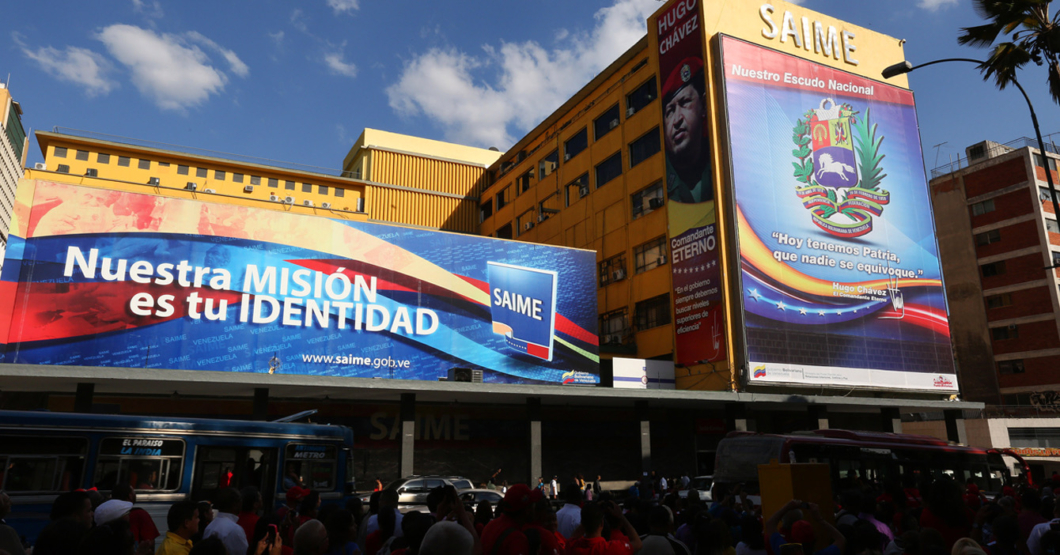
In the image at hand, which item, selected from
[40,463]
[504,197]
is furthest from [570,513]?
[504,197]

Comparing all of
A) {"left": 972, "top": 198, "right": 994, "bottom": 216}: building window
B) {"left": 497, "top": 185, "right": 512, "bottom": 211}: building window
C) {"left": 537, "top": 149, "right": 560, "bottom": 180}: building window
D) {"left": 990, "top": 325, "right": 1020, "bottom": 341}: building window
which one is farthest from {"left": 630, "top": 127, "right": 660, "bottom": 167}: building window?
{"left": 990, "top": 325, "right": 1020, "bottom": 341}: building window

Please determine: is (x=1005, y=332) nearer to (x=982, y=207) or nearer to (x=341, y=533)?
(x=982, y=207)

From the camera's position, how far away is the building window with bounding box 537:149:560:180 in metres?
48.2

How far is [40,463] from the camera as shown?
12852 millimetres

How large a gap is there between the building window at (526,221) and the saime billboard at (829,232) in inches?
695

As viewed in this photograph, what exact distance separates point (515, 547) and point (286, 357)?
85.6 feet

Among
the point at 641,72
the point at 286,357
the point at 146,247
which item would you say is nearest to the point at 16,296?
the point at 146,247

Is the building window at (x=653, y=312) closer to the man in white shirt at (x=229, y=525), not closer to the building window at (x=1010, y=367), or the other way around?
the man in white shirt at (x=229, y=525)

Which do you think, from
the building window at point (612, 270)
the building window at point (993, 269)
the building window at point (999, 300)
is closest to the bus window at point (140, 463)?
the building window at point (612, 270)

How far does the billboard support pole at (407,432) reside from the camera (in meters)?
25.7

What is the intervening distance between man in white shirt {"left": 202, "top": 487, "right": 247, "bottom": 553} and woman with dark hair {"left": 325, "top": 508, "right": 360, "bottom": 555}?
1022mm

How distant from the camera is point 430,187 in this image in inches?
2233

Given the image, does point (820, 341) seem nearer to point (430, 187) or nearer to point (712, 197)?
point (712, 197)

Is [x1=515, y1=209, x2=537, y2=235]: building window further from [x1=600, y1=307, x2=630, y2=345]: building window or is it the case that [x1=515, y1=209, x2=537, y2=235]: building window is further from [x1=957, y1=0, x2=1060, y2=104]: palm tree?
[x1=957, y1=0, x2=1060, y2=104]: palm tree
